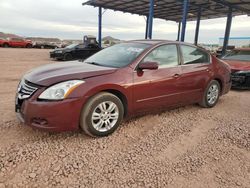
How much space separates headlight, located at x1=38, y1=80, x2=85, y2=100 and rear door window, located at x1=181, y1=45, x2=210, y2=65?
2418 mm

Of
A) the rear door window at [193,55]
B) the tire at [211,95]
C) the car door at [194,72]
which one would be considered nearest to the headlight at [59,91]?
the car door at [194,72]

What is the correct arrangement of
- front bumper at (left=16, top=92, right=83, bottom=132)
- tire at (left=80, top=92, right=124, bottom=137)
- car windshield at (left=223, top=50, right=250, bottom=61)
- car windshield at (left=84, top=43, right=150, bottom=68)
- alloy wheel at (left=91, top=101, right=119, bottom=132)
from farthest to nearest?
car windshield at (left=223, top=50, right=250, bottom=61), car windshield at (left=84, top=43, right=150, bottom=68), alloy wheel at (left=91, top=101, right=119, bottom=132), tire at (left=80, top=92, right=124, bottom=137), front bumper at (left=16, top=92, right=83, bottom=132)

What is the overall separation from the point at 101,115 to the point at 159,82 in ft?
4.04

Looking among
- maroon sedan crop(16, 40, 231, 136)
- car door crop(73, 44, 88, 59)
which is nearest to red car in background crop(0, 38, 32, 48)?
car door crop(73, 44, 88, 59)

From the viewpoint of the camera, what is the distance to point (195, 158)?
289 cm

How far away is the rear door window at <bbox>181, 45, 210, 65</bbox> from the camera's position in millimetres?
4410

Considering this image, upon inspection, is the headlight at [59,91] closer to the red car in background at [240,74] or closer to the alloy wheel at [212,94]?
the alloy wheel at [212,94]

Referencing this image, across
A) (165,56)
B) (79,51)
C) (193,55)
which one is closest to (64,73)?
(165,56)

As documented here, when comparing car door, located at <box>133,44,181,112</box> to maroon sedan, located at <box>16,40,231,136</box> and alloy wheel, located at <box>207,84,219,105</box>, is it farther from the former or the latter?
alloy wheel, located at <box>207,84,219,105</box>

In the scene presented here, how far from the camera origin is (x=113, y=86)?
10.8 ft

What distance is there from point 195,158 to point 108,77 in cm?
165

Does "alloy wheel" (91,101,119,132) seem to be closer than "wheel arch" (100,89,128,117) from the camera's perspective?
Yes

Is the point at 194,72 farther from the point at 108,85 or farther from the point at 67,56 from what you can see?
the point at 67,56

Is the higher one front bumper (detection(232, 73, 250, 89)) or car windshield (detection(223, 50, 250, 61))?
car windshield (detection(223, 50, 250, 61))
